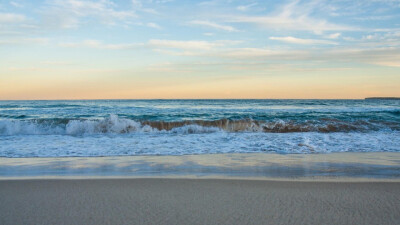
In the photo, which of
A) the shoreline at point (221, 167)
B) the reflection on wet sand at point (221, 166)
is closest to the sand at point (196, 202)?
the shoreline at point (221, 167)

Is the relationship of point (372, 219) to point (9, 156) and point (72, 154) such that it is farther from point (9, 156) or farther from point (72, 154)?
point (9, 156)

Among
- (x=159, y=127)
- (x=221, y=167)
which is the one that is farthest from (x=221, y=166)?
(x=159, y=127)

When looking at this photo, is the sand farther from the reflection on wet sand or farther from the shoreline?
the reflection on wet sand

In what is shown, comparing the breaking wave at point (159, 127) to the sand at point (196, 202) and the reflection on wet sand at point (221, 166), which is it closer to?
the reflection on wet sand at point (221, 166)

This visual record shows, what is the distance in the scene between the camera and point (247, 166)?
279 inches

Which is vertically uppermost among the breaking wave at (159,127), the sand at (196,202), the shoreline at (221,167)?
the sand at (196,202)

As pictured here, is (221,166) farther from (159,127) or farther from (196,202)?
(159,127)

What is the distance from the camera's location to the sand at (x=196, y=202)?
12.0 ft

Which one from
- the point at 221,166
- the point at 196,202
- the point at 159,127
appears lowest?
the point at 159,127

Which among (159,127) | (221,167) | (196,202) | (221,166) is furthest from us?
(159,127)

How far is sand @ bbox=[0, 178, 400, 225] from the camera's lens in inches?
144

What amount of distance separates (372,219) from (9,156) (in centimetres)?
859

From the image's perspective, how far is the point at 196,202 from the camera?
14.1 ft

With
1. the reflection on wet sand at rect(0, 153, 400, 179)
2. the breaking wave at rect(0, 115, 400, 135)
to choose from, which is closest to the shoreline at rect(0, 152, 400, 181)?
the reflection on wet sand at rect(0, 153, 400, 179)
